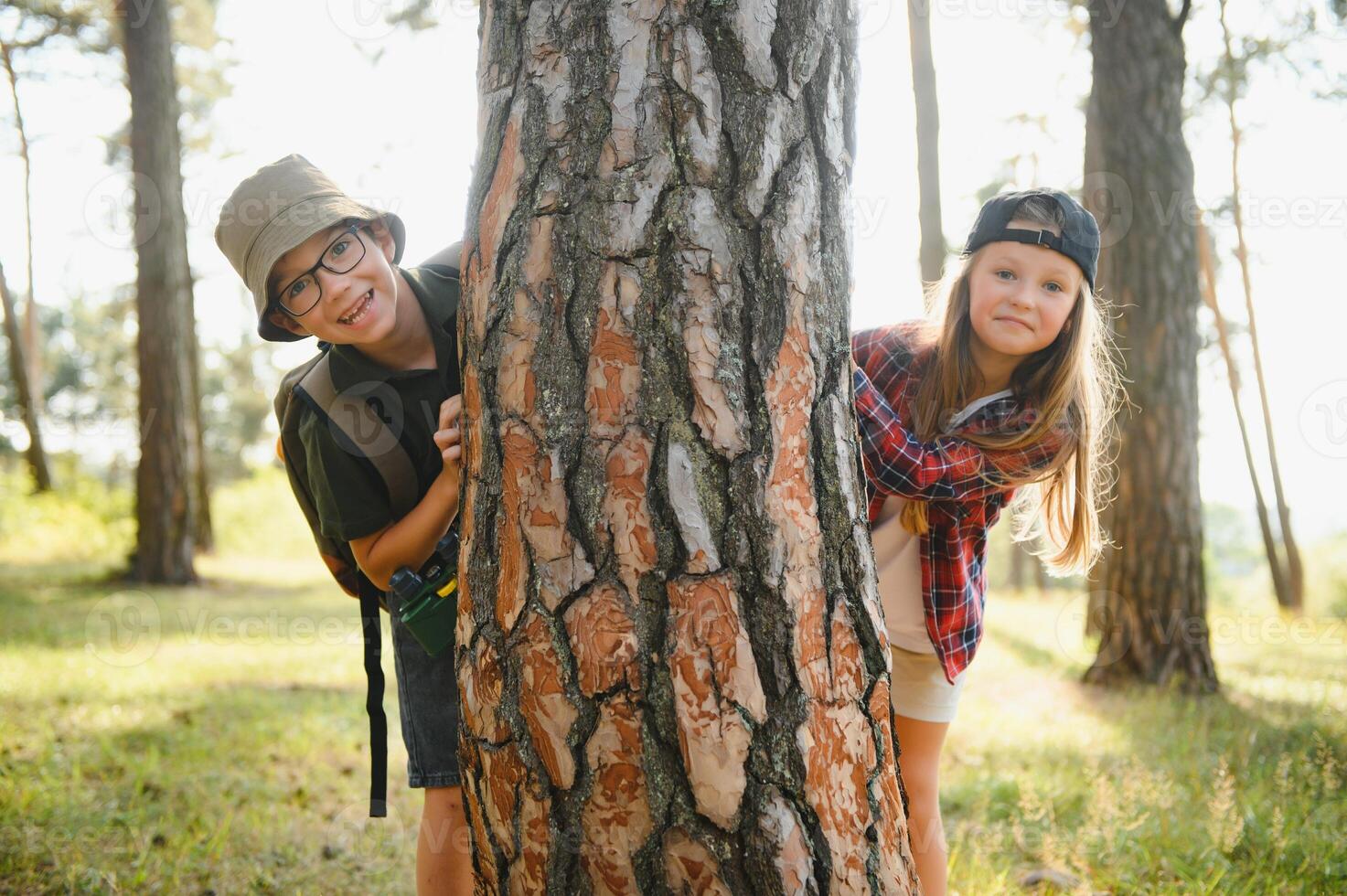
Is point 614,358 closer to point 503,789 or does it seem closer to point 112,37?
point 503,789

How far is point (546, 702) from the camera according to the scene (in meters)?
1.30

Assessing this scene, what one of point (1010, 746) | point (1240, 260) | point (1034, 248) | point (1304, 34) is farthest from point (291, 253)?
point (1240, 260)

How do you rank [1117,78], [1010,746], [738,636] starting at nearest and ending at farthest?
[738,636] < [1010,746] < [1117,78]

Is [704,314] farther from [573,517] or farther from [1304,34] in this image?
[1304,34]

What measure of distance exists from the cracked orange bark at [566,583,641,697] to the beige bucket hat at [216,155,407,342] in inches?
41.2

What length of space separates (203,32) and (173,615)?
27.8 feet

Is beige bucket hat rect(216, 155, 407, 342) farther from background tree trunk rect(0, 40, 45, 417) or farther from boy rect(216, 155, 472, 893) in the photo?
background tree trunk rect(0, 40, 45, 417)

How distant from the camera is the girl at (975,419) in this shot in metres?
2.13

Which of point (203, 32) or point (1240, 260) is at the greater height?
point (203, 32)

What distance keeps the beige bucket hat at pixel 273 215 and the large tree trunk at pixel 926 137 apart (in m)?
5.03

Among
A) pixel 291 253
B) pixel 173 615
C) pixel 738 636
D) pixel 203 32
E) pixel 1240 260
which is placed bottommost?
pixel 173 615

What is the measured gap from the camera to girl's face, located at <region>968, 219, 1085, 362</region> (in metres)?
2.14

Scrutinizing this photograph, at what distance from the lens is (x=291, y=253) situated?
189cm
